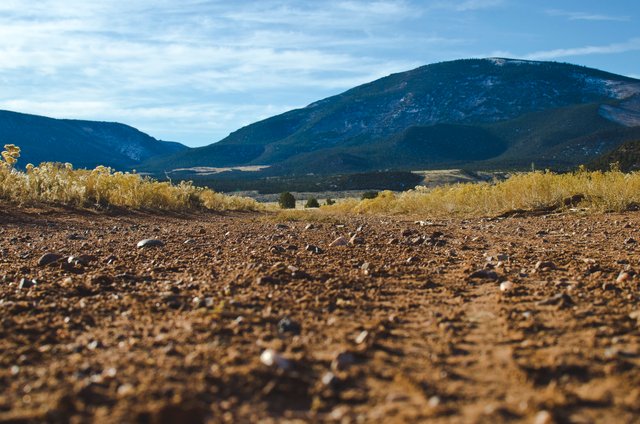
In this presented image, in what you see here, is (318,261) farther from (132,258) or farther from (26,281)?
(26,281)

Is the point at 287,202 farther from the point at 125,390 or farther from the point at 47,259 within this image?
the point at 125,390

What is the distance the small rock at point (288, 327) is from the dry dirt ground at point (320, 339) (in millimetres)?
12

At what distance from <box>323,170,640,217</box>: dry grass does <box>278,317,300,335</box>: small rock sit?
10314 mm

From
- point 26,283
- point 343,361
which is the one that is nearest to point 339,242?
point 26,283

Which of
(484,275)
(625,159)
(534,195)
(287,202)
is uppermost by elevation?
(625,159)

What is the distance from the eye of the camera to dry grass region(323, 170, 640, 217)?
40.4ft

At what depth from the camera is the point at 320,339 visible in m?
2.98

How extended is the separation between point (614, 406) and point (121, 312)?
2.63 meters

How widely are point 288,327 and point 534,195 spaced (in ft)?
39.5

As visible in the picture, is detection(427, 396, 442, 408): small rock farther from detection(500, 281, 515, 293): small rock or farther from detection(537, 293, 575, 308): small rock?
detection(500, 281, 515, 293): small rock

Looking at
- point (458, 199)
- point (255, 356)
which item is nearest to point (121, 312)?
point (255, 356)

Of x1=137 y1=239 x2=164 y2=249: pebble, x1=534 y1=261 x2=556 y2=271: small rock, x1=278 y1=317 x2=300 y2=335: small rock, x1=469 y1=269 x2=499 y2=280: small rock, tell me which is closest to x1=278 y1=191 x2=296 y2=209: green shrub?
x1=137 y1=239 x2=164 y2=249: pebble

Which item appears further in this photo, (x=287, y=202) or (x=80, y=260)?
(x=287, y=202)

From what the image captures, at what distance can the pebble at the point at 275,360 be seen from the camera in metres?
2.47
